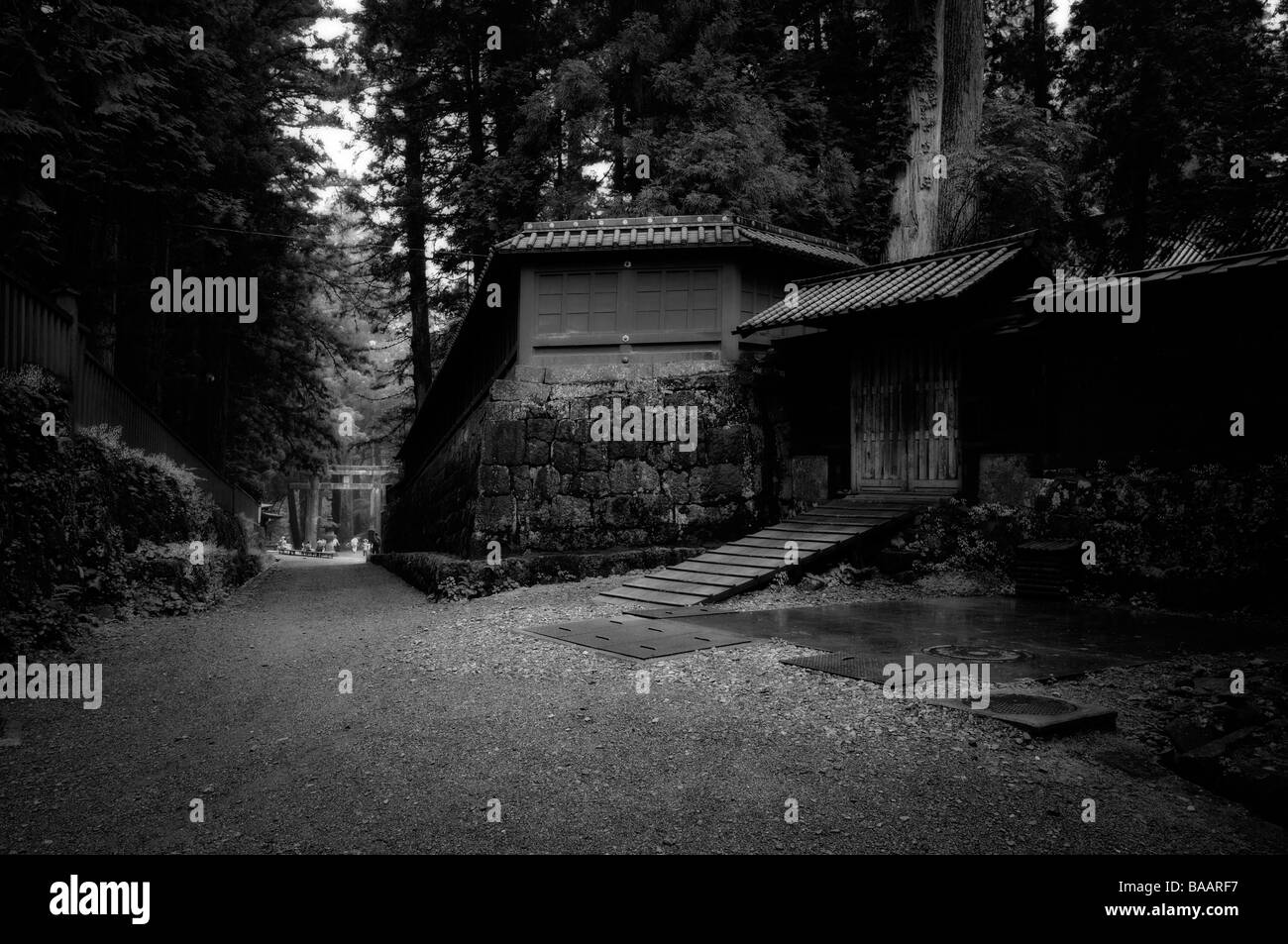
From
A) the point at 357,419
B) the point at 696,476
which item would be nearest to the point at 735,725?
the point at 696,476

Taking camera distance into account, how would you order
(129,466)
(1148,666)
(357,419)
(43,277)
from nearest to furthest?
1. (1148,666)
2. (129,466)
3. (43,277)
4. (357,419)

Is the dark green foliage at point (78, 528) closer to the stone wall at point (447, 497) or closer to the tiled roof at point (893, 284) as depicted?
the stone wall at point (447, 497)

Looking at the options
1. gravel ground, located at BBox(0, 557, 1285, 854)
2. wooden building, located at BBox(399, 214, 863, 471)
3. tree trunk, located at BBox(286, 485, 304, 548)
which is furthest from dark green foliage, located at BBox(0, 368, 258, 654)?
tree trunk, located at BBox(286, 485, 304, 548)

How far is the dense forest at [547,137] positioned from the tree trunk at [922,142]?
0.25ft

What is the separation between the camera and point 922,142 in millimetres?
18172

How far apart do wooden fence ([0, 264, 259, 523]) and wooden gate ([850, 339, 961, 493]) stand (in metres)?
12.3

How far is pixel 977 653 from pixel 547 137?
19.2 m

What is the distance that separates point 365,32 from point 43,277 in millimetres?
15481

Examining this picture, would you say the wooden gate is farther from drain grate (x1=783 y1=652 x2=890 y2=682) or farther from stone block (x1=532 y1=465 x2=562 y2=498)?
drain grate (x1=783 y1=652 x2=890 y2=682)

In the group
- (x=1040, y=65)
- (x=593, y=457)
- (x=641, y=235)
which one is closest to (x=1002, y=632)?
(x=593, y=457)

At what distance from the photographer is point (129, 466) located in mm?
11484

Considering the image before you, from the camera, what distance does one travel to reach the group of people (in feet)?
147
